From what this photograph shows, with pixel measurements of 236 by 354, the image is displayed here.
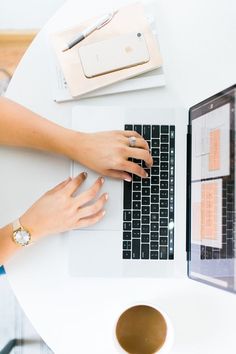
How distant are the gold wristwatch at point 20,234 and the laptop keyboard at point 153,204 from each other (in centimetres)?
20

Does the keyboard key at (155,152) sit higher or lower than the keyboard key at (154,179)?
higher

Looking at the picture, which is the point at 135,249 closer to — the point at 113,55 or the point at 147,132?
the point at 147,132

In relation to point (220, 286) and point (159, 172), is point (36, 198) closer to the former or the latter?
point (159, 172)

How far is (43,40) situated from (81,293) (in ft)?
1.77

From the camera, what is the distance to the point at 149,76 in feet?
3.14

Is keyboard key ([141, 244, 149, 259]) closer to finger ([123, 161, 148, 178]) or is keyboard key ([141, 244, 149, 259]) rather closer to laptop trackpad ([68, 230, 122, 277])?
laptop trackpad ([68, 230, 122, 277])

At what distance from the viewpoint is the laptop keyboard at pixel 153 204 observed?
930mm

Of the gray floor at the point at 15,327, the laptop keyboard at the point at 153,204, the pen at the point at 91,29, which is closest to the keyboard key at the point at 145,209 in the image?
the laptop keyboard at the point at 153,204

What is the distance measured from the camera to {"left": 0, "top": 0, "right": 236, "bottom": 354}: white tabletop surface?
0.94 metres

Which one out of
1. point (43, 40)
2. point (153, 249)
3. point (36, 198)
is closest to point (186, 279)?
point (153, 249)

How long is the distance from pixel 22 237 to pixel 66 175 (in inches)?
6.1

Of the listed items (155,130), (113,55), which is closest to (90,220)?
(155,130)

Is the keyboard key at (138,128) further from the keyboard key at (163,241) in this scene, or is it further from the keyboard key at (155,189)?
the keyboard key at (163,241)

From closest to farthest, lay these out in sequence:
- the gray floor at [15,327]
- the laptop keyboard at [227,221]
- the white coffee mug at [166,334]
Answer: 1. the laptop keyboard at [227,221]
2. the white coffee mug at [166,334]
3. the gray floor at [15,327]
